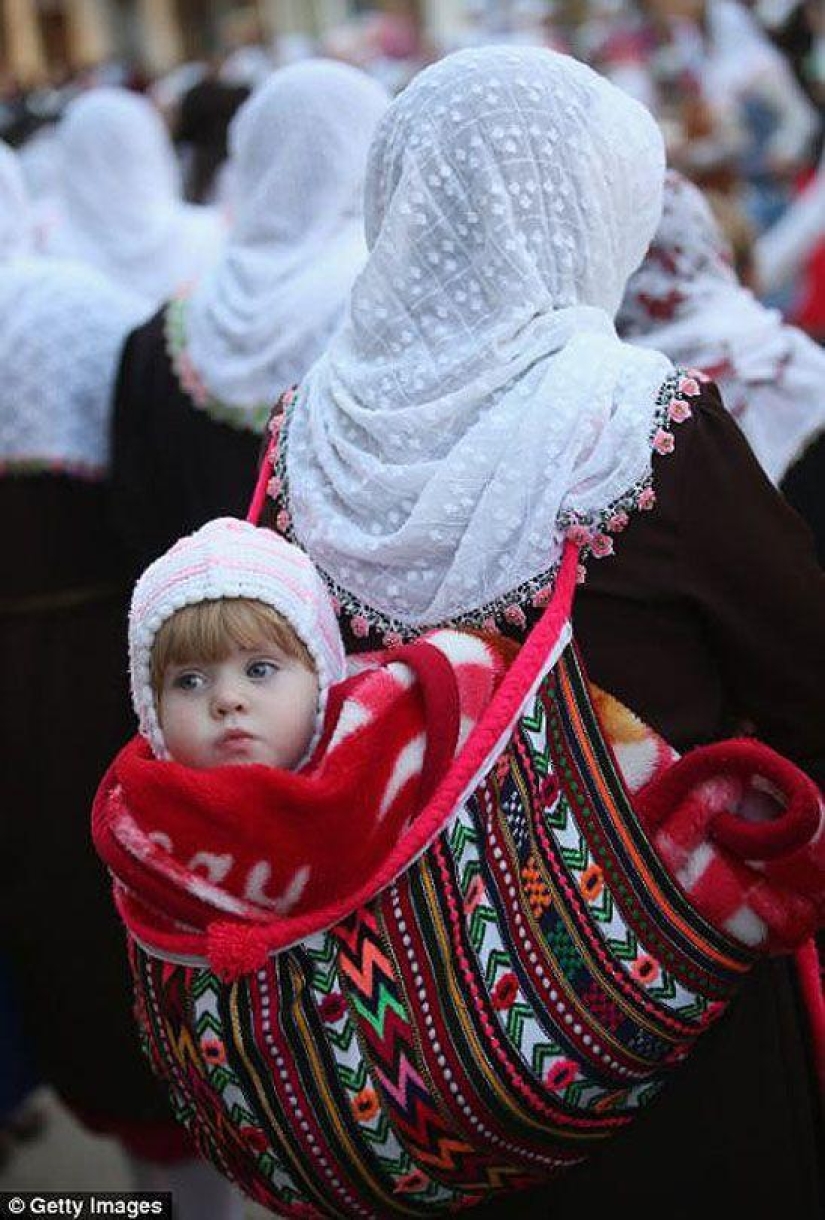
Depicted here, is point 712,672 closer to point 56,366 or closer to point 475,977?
point 475,977

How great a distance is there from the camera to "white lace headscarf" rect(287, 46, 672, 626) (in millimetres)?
1768

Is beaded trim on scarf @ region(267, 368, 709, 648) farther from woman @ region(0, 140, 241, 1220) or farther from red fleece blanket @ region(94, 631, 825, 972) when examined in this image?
woman @ region(0, 140, 241, 1220)

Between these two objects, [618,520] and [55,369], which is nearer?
[618,520]

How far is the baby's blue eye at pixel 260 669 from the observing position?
5.72ft

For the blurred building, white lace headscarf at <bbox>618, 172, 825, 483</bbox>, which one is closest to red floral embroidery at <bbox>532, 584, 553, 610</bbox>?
white lace headscarf at <bbox>618, 172, 825, 483</bbox>

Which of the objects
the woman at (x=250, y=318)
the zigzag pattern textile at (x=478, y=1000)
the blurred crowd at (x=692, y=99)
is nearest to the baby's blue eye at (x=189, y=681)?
the zigzag pattern textile at (x=478, y=1000)

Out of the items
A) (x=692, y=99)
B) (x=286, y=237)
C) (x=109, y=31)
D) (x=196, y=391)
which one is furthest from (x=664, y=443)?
(x=109, y=31)

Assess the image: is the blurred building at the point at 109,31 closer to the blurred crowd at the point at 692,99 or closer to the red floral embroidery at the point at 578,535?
the blurred crowd at the point at 692,99

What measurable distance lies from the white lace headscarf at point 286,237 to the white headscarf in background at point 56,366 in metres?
0.21

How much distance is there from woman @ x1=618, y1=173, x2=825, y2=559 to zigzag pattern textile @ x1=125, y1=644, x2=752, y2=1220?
44.3 inches

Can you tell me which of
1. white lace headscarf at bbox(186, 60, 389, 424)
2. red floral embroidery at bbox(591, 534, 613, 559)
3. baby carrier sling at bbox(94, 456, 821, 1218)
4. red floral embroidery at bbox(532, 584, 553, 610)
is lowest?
white lace headscarf at bbox(186, 60, 389, 424)

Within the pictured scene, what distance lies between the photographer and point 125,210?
5.90m

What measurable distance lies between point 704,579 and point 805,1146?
606 millimetres

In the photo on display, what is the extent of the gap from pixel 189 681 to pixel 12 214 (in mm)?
2374
